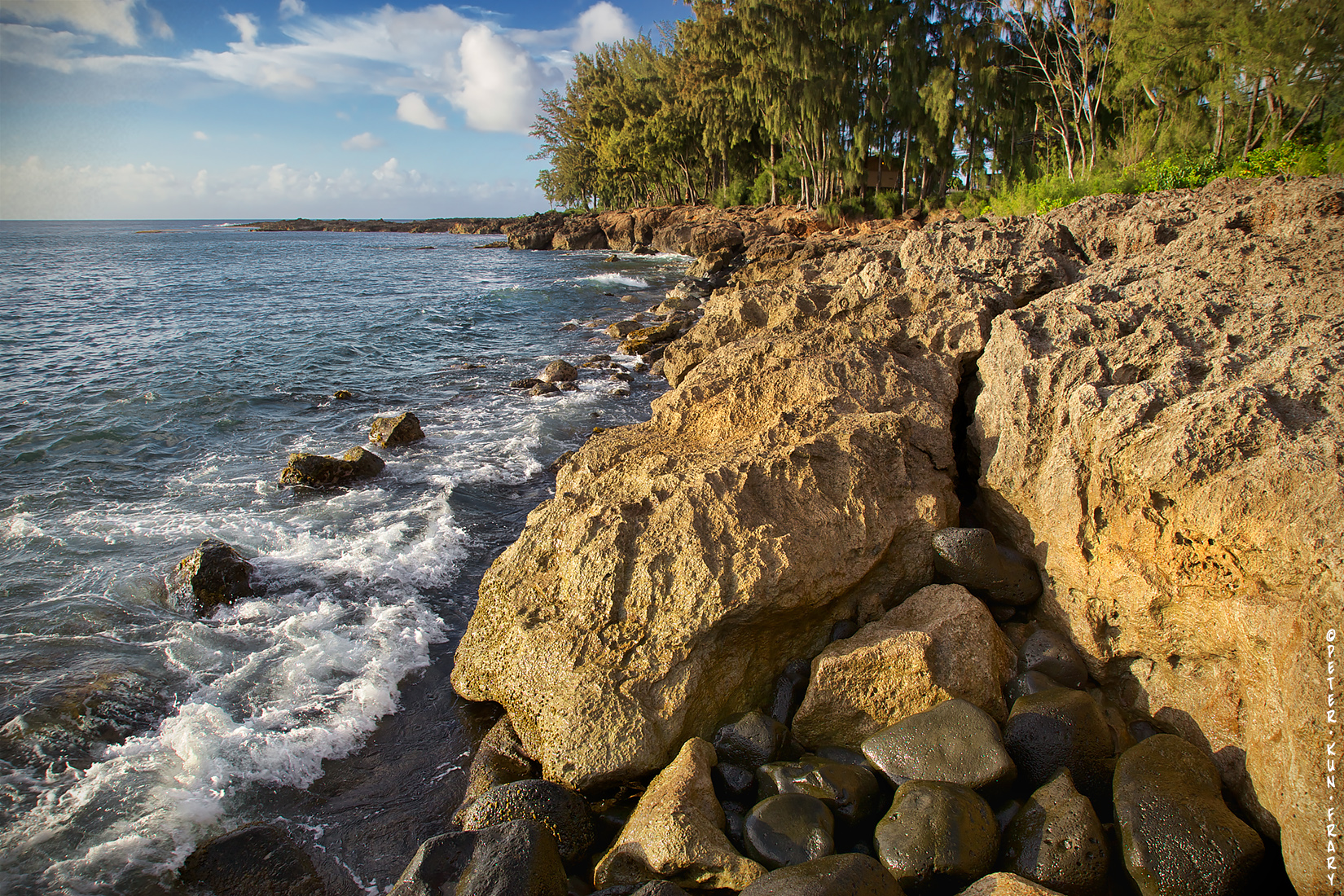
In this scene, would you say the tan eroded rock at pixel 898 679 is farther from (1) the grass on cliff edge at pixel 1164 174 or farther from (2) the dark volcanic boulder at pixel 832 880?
(1) the grass on cliff edge at pixel 1164 174

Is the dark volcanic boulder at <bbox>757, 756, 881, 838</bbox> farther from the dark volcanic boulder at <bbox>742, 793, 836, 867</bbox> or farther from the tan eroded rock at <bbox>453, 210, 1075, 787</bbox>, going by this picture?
the tan eroded rock at <bbox>453, 210, 1075, 787</bbox>

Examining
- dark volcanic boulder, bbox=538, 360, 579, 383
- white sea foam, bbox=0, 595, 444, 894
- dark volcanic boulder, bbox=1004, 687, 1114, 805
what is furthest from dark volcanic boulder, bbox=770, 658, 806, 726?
dark volcanic boulder, bbox=538, 360, 579, 383

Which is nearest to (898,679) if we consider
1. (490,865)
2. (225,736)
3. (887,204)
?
(490,865)

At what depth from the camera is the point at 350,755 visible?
5.14m

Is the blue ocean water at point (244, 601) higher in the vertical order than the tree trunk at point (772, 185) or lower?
lower

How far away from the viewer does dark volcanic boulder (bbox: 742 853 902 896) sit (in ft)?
10.0

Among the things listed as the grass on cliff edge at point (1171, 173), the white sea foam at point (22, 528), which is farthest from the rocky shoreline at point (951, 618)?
the grass on cliff edge at point (1171, 173)

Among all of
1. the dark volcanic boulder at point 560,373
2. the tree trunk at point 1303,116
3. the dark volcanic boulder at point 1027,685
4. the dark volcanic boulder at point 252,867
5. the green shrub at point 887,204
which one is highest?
the green shrub at point 887,204

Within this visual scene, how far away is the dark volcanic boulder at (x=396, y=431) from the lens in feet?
38.9

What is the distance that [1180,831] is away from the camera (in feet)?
10.8

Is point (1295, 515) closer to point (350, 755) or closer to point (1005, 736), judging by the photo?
point (1005, 736)

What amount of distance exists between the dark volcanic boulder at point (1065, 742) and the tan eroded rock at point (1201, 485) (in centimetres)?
61

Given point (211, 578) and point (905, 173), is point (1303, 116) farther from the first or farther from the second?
point (211, 578)

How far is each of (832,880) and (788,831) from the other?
1.84 feet
